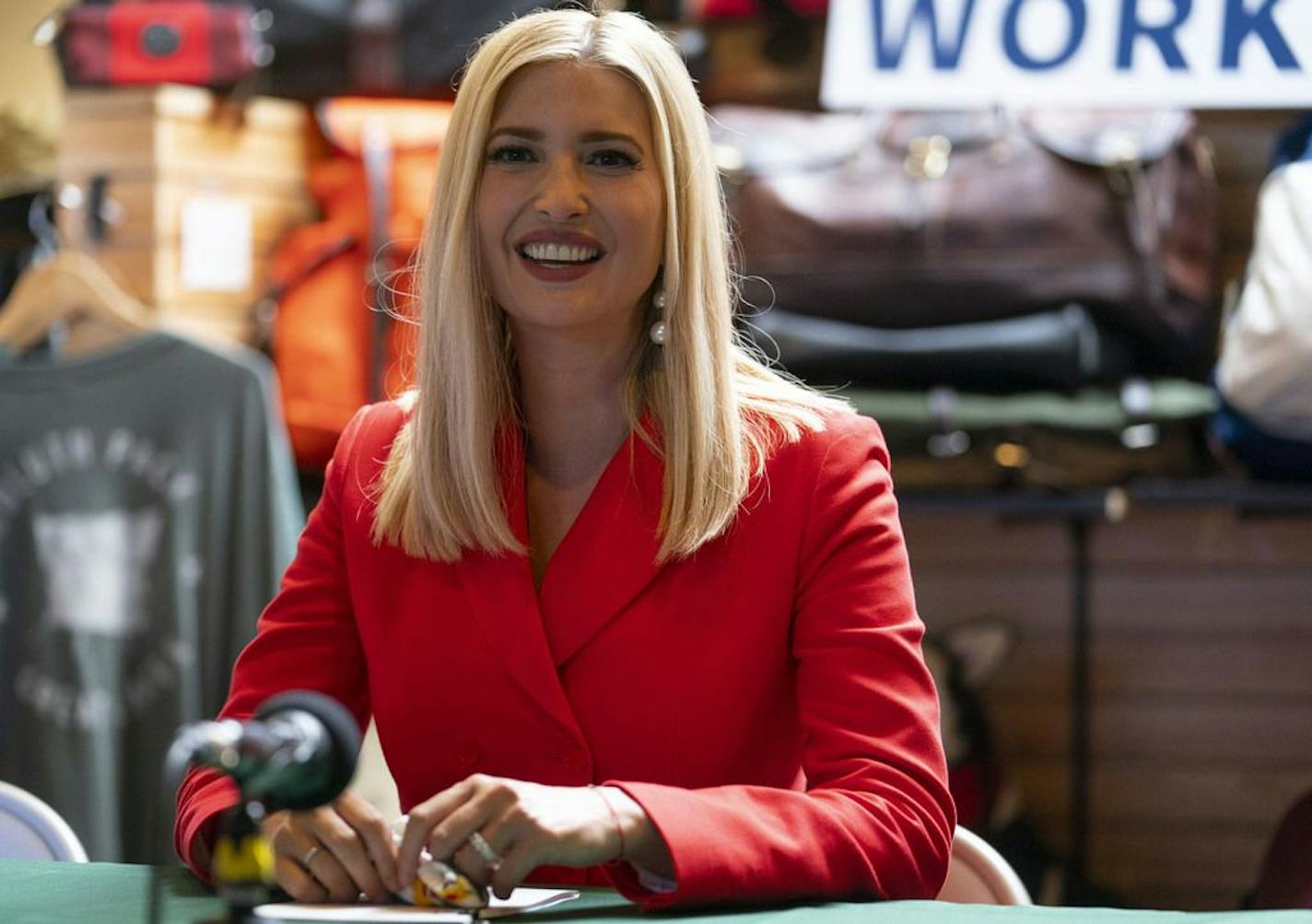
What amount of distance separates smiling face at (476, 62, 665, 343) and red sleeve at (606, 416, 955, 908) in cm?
27

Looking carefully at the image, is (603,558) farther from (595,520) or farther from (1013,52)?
(1013,52)

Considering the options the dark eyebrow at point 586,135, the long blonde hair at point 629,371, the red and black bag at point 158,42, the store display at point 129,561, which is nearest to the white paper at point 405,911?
the long blonde hair at point 629,371

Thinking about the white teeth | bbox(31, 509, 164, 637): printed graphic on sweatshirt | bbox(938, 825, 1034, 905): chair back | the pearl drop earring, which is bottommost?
bbox(31, 509, 164, 637): printed graphic on sweatshirt

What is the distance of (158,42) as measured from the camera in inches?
147

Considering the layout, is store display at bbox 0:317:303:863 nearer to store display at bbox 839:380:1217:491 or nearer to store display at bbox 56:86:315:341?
store display at bbox 56:86:315:341

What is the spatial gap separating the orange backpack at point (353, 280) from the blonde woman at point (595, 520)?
4.99ft

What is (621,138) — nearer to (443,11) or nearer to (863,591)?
(863,591)

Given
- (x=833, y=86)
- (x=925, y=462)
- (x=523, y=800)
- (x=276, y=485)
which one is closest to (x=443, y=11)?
(x=276, y=485)

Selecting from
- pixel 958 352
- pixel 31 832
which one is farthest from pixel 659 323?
pixel 958 352

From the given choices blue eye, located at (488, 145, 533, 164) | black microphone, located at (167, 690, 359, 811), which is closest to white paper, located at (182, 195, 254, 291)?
blue eye, located at (488, 145, 533, 164)

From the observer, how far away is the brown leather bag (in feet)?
10.8

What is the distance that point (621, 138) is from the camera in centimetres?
195

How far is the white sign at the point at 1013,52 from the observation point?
2205 mm

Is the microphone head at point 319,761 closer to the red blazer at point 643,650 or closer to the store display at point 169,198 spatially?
the red blazer at point 643,650
